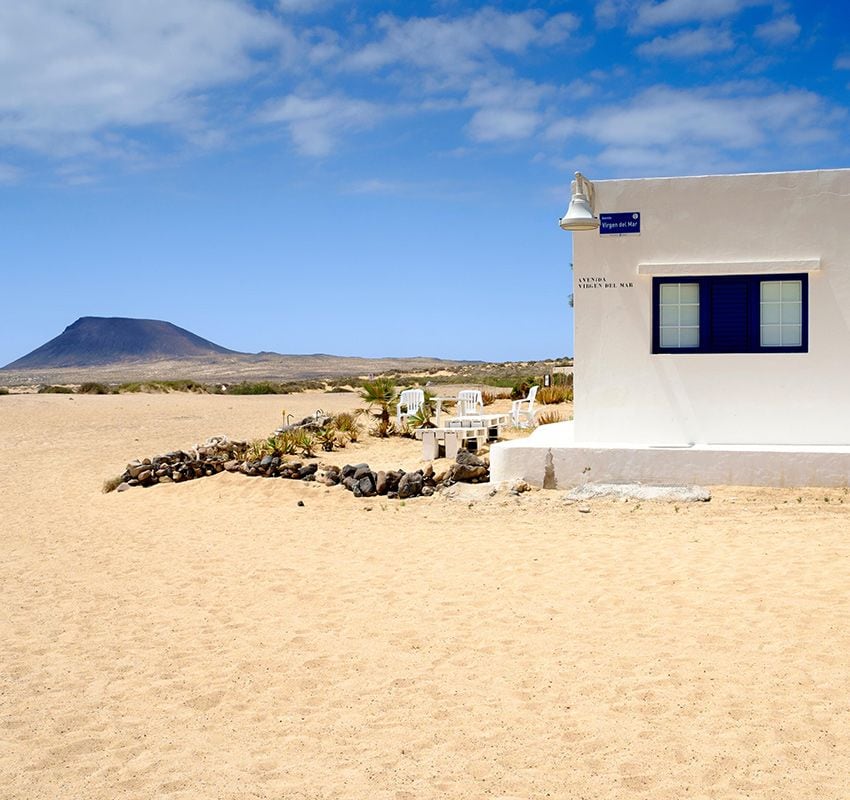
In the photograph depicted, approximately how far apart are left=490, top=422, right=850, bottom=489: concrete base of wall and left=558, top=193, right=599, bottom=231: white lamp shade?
2.75m

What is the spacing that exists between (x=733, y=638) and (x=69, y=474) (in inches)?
514

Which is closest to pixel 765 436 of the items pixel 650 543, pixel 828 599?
pixel 650 543

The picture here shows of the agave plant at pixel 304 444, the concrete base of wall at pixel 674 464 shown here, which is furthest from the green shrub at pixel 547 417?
the concrete base of wall at pixel 674 464

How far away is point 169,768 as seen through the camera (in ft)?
14.7

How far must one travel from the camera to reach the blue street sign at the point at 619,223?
11281 mm

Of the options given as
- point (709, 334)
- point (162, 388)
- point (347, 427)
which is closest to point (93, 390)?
point (162, 388)

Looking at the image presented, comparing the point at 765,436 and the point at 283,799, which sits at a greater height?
the point at 765,436

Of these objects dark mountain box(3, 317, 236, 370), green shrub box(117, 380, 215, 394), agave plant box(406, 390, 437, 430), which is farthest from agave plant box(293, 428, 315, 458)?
dark mountain box(3, 317, 236, 370)

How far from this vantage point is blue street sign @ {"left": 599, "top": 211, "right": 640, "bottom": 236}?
1128 cm

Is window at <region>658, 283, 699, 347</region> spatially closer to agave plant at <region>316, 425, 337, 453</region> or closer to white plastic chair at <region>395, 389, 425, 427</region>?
agave plant at <region>316, 425, 337, 453</region>

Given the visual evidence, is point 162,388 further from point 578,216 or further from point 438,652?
point 438,652

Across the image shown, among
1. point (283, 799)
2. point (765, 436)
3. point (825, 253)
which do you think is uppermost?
point (825, 253)

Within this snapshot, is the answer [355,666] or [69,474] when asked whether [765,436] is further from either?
[69,474]

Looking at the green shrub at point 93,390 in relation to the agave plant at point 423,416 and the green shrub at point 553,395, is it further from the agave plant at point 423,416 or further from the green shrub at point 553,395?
the agave plant at point 423,416
